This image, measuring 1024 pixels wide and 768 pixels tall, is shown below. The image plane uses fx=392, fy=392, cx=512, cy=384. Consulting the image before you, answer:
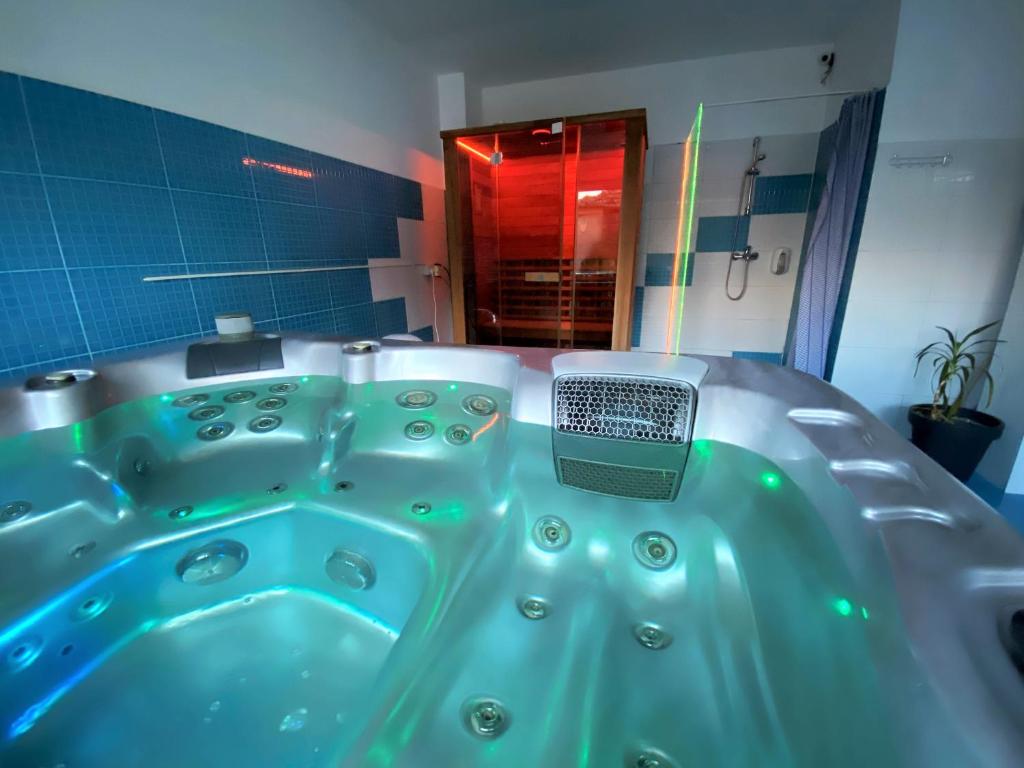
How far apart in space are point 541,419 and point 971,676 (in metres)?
0.76

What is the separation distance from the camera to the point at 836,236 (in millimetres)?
2139

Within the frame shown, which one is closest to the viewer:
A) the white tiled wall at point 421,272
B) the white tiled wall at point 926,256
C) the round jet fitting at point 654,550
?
the round jet fitting at point 654,550

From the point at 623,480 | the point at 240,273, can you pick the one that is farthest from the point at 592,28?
the point at 623,480

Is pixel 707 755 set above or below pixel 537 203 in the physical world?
below

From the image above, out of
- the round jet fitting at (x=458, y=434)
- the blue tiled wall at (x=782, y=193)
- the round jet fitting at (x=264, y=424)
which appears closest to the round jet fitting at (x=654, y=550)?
the round jet fitting at (x=458, y=434)

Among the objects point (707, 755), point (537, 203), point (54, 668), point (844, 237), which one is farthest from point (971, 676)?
point (537, 203)

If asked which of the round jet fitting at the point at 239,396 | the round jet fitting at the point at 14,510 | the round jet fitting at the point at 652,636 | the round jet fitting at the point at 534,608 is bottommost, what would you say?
the round jet fitting at the point at 652,636

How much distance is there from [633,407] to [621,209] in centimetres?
175

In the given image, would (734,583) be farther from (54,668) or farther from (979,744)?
(54,668)

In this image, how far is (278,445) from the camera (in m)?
1.10

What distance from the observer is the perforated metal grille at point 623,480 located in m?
0.88

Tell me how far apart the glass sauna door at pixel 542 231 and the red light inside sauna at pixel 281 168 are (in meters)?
0.93

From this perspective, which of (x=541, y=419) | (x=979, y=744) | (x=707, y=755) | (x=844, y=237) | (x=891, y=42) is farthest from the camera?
(x=844, y=237)

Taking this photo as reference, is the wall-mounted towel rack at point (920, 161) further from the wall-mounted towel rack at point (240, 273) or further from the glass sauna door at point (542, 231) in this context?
the wall-mounted towel rack at point (240, 273)
